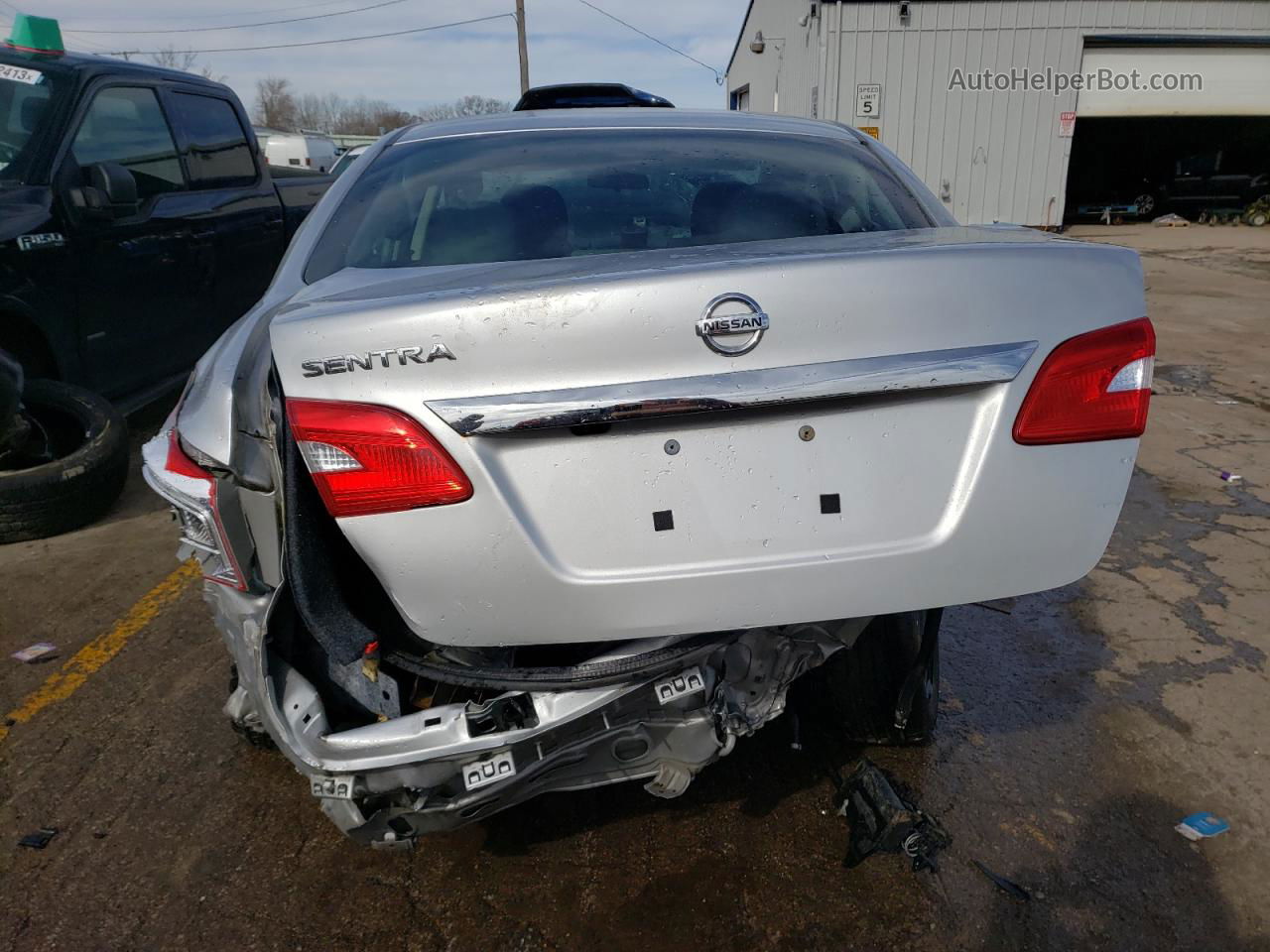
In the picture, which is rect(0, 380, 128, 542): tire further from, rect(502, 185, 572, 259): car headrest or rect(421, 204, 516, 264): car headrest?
rect(502, 185, 572, 259): car headrest

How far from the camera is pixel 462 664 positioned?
190 centimetres

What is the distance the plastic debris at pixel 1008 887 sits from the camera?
7.09 ft

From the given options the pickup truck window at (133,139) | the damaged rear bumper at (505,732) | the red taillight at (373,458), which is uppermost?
the pickup truck window at (133,139)

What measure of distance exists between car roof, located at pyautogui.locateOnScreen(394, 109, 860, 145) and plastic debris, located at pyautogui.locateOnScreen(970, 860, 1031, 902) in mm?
2085

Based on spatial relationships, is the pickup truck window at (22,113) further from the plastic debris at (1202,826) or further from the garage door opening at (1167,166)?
the garage door opening at (1167,166)

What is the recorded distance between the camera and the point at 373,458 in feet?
5.43

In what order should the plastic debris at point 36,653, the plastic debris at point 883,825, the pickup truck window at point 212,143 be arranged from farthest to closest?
the pickup truck window at point 212,143 → the plastic debris at point 36,653 → the plastic debris at point 883,825

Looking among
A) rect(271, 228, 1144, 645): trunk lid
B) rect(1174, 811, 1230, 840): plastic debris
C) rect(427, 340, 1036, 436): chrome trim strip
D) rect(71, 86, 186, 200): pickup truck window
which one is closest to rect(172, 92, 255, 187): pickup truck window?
rect(71, 86, 186, 200): pickup truck window

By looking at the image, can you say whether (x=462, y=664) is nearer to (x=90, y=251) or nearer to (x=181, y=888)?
(x=181, y=888)

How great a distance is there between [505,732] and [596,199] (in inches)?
→ 57.2

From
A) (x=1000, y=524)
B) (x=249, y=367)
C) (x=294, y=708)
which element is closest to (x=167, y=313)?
(x=249, y=367)

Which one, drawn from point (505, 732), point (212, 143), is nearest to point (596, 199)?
point (505, 732)

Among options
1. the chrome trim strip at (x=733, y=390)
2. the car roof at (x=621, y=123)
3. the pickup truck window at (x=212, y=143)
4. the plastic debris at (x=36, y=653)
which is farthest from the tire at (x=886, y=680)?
the pickup truck window at (x=212, y=143)

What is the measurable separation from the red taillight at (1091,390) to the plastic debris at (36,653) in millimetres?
3297
